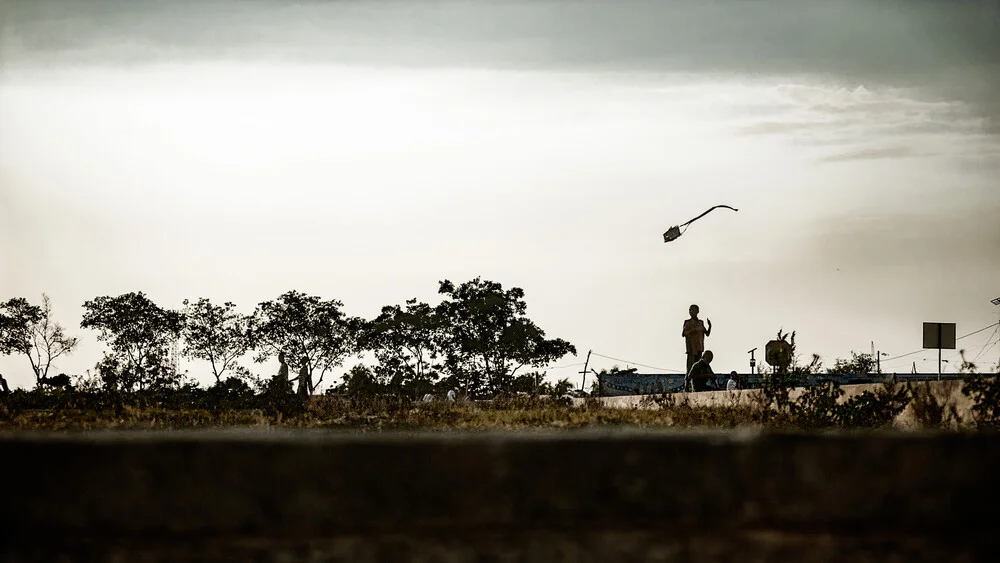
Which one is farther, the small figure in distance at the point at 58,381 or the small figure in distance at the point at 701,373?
the small figure in distance at the point at 701,373

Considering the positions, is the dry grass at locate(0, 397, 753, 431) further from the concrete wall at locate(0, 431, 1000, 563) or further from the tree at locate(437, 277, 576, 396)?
the tree at locate(437, 277, 576, 396)

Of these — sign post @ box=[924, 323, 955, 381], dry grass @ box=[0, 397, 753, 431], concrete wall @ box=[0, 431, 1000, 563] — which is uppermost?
sign post @ box=[924, 323, 955, 381]

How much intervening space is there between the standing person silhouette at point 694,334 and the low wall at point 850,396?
120 inches

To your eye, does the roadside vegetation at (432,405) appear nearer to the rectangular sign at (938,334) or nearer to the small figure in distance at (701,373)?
the small figure in distance at (701,373)

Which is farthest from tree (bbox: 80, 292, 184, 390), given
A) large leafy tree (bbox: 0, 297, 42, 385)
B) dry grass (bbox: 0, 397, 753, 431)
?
dry grass (bbox: 0, 397, 753, 431)

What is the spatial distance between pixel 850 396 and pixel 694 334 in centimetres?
957

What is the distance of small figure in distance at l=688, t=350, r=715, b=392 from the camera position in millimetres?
20000

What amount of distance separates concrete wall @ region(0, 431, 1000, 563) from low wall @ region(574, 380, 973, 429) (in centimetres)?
732

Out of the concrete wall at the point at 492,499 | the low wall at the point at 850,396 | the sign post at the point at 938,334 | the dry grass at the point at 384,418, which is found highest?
the sign post at the point at 938,334

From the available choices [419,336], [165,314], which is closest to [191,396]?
[165,314]

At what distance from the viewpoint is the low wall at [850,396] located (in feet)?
27.3

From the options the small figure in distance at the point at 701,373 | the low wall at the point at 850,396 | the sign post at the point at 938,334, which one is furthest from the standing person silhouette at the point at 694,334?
the sign post at the point at 938,334

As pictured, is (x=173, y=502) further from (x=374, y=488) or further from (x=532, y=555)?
(x=532, y=555)

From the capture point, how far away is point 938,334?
73.4ft
